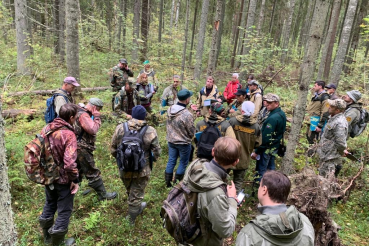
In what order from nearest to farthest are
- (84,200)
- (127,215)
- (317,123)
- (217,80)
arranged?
(127,215)
(84,200)
(317,123)
(217,80)

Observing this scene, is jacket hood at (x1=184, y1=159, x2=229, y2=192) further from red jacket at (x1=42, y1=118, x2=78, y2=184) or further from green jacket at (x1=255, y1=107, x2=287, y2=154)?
green jacket at (x1=255, y1=107, x2=287, y2=154)

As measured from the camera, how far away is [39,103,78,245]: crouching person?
322cm

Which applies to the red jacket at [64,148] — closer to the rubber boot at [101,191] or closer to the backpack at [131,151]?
the backpack at [131,151]

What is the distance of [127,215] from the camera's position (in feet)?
13.8

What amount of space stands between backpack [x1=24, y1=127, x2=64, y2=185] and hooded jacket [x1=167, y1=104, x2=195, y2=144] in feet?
7.34

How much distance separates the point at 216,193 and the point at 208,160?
3.48 feet

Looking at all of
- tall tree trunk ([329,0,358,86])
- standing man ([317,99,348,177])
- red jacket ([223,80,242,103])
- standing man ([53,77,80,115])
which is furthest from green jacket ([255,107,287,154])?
tall tree trunk ([329,0,358,86])

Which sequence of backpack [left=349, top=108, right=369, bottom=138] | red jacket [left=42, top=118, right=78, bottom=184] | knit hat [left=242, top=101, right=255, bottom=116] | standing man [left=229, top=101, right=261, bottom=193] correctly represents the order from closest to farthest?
red jacket [left=42, top=118, right=78, bottom=184]
knit hat [left=242, top=101, right=255, bottom=116]
standing man [left=229, top=101, right=261, bottom=193]
backpack [left=349, top=108, right=369, bottom=138]

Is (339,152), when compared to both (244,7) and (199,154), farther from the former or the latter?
(244,7)

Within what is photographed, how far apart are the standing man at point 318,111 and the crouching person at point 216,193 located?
213 inches

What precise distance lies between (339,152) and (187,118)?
334 cm

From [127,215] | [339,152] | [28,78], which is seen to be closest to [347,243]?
[339,152]

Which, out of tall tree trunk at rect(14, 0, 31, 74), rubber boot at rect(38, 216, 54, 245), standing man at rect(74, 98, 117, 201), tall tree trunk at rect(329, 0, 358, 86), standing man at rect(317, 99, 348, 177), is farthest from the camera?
tall tree trunk at rect(14, 0, 31, 74)

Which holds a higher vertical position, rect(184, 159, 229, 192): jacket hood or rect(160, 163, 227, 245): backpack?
rect(184, 159, 229, 192): jacket hood
